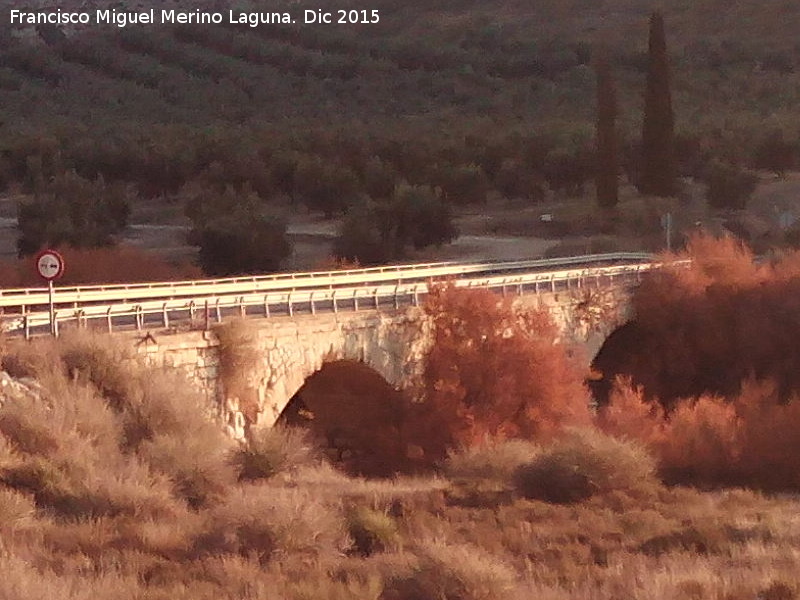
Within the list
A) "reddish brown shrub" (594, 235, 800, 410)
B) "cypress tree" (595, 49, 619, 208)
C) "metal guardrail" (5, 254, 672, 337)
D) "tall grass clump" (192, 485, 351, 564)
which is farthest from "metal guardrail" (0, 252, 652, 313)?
"cypress tree" (595, 49, 619, 208)

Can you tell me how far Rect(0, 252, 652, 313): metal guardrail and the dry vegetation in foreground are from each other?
398cm

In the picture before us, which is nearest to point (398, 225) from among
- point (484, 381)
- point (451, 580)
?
point (484, 381)

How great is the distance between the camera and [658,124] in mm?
53969

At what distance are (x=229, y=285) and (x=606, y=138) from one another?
2803cm

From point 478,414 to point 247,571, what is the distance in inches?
636

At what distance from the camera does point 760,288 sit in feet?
125

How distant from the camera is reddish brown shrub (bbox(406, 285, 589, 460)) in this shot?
28.6m

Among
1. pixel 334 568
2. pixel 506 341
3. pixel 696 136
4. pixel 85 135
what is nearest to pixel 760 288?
pixel 506 341

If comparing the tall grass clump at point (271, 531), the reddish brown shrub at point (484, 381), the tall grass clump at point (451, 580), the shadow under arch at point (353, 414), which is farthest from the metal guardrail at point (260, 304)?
the tall grass clump at point (451, 580)

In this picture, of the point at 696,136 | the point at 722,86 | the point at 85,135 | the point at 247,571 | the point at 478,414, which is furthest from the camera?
the point at 722,86

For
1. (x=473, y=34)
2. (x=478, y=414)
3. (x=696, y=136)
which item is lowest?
(x=478, y=414)

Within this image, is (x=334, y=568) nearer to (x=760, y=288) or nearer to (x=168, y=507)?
(x=168, y=507)

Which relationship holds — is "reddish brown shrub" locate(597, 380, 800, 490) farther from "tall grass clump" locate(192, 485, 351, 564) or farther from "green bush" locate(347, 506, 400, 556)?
"tall grass clump" locate(192, 485, 351, 564)

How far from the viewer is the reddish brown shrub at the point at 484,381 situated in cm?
2859
